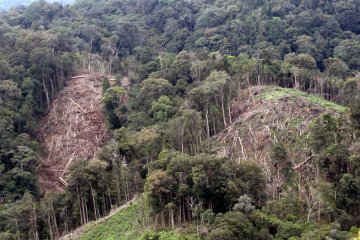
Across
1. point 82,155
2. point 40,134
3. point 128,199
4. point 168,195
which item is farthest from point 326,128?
point 40,134

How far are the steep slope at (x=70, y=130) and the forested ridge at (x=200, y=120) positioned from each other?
0.68m

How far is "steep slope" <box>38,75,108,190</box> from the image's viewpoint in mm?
37469

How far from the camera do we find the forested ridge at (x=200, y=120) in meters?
23.7

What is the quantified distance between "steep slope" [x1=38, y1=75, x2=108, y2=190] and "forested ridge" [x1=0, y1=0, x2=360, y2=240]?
682 millimetres

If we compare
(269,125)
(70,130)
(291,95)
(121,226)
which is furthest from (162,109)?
(121,226)

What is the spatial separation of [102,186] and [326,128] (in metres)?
→ 12.7

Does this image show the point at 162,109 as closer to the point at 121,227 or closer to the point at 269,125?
the point at 269,125

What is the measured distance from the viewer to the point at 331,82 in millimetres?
38156

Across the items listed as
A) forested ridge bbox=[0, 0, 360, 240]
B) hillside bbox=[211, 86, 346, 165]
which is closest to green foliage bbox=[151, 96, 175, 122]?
forested ridge bbox=[0, 0, 360, 240]

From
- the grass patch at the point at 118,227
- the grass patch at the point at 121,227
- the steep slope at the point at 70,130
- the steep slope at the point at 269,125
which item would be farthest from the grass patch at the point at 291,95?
the steep slope at the point at 70,130

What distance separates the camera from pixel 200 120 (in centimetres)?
3070

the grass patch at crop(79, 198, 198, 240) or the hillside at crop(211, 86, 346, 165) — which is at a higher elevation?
the hillside at crop(211, 86, 346, 165)

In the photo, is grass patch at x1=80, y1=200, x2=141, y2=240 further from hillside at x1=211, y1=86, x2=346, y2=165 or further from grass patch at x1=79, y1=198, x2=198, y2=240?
hillside at x1=211, y1=86, x2=346, y2=165

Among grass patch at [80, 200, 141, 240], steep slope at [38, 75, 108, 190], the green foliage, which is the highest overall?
the green foliage
